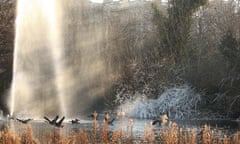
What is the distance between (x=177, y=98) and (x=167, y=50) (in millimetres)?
4553

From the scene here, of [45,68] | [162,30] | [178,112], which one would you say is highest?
[162,30]

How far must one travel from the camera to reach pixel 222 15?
128ft

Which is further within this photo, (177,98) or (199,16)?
(199,16)

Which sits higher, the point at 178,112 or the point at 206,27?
the point at 206,27

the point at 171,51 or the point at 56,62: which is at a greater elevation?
the point at 171,51

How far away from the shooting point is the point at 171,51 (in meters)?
37.1

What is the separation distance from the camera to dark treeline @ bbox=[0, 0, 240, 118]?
33.9 meters

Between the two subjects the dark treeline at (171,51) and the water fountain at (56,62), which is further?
the water fountain at (56,62)

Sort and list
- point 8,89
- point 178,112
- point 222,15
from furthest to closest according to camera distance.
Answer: point 222,15, point 8,89, point 178,112

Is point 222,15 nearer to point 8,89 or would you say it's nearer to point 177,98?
point 177,98

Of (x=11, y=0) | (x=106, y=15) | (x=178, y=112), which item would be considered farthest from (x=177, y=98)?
(x=11, y=0)

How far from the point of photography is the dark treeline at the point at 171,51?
111 feet

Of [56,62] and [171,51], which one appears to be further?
[56,62]

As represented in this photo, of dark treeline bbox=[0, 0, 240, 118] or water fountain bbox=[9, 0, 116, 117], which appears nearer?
dark treeline bbox=[0, 0, 240, 118]
